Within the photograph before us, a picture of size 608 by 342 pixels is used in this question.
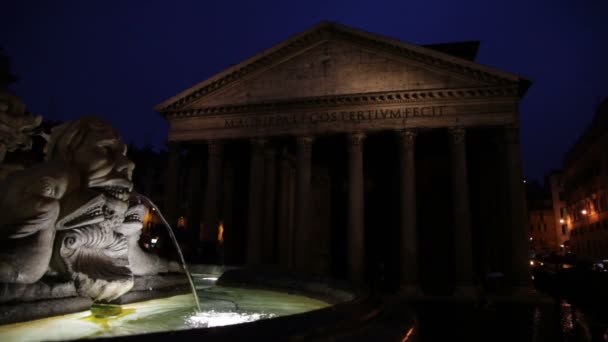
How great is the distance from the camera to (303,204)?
18.9m

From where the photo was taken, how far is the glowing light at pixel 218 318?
3.60m

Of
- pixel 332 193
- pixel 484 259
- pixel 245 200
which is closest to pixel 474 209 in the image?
pixel 484 259

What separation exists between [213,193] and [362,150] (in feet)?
25.1

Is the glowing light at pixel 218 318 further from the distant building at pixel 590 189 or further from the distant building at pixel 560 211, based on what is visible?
the distant building at pixel 560 211

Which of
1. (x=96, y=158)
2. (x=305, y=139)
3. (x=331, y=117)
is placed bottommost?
(x=96, y=158)

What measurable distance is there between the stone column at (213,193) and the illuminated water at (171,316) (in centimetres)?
1415

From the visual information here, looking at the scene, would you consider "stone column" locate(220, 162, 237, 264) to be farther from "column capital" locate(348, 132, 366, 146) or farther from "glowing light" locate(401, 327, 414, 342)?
"glowing light" locate(401, 327, 414, 342)

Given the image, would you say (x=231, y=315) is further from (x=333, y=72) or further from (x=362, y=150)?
(x=333, y=72)

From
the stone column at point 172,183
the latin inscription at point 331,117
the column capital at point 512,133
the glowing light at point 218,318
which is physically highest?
the latin inscription at point 331,117

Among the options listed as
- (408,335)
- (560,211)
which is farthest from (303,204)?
(560,211)

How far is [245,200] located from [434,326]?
705 inches

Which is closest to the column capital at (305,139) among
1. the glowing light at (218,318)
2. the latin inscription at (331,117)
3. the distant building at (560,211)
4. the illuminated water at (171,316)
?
the latin inscription at (331,117)

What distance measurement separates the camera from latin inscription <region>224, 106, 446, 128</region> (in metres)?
18.3

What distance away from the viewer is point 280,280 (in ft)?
20.4
